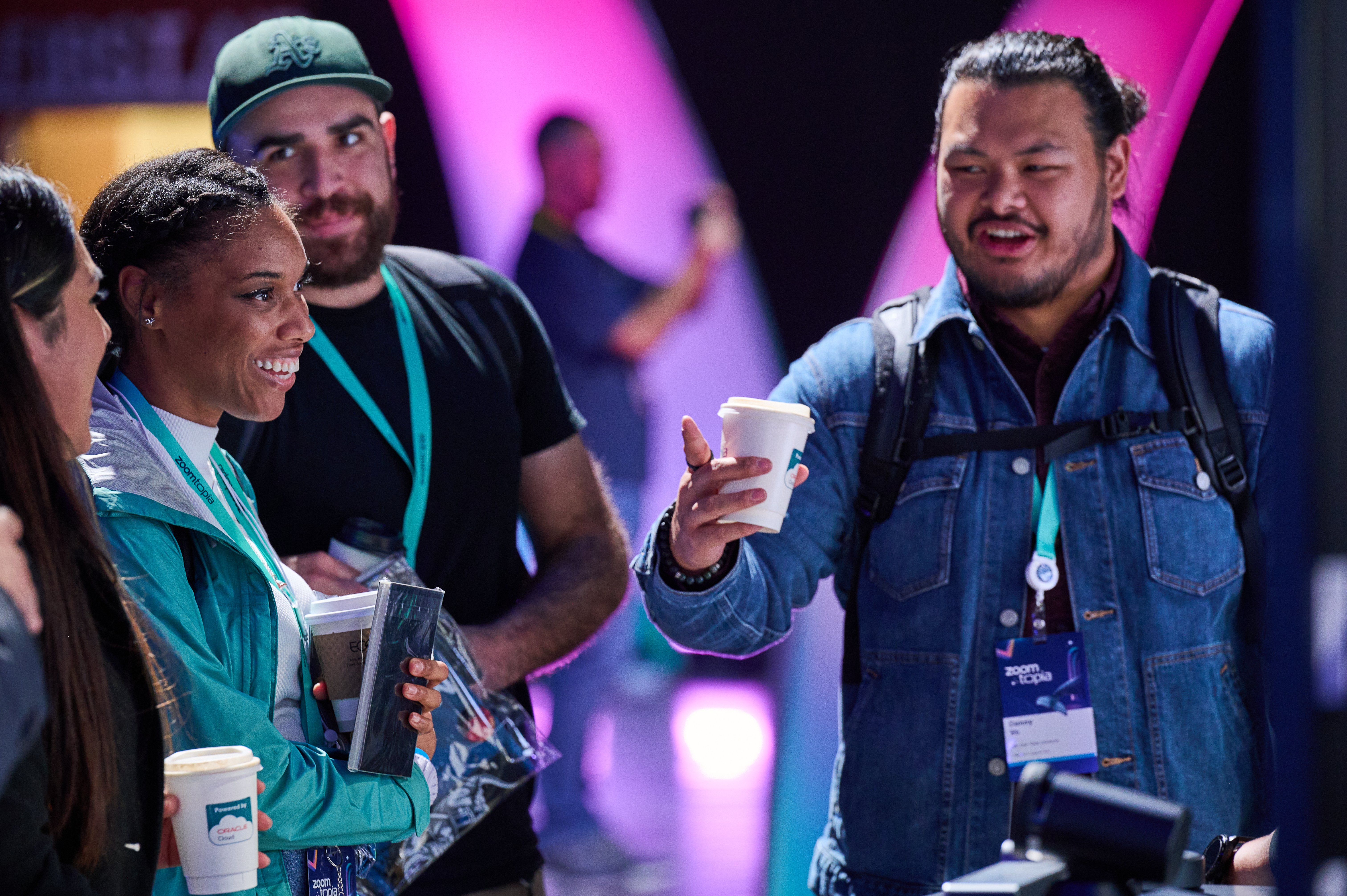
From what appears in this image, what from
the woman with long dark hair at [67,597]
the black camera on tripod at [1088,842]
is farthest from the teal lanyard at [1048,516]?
the woman with long dark hair at [67,597]

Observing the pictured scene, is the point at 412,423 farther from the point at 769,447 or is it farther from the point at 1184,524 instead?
the point at 1184,524

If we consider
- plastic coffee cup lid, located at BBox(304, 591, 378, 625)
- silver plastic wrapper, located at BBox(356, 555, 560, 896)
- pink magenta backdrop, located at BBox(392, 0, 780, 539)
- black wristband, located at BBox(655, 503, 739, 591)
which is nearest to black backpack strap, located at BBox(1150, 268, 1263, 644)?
black wristband, located at BBox(655, 503, 739, 591)

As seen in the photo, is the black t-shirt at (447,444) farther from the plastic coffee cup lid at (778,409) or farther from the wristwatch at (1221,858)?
the wristwatch at (1221,858)

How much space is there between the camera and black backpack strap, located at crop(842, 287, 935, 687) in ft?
7.32

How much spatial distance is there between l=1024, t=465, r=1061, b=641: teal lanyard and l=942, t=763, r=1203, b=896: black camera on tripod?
98cm

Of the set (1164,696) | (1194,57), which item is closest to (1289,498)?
(1164,696)

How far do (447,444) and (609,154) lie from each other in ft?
10.8

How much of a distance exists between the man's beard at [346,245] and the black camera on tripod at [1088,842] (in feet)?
5.50

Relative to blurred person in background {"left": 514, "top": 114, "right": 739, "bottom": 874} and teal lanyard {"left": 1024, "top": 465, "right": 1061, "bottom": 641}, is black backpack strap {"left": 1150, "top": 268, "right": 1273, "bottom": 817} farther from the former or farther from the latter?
blurred person in background {"left": 514, "top": 114, "right": 739, "bottom": 874}

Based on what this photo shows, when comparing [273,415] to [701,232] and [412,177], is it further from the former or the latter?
[701,232]

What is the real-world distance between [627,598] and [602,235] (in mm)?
2978

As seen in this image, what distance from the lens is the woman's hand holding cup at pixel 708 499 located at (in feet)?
6.05

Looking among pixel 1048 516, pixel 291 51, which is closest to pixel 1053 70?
pixel 1048 516

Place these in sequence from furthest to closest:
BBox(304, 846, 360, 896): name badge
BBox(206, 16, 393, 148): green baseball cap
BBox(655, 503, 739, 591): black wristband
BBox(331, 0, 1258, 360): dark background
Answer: BBox(331, 0, 1258, 360): dark background → BBox(206, 16, 393, 148): green baseball cap → BBox(655, 503, 739, 591): black wristband → BBox(304, 846, 360, 896): name badge
